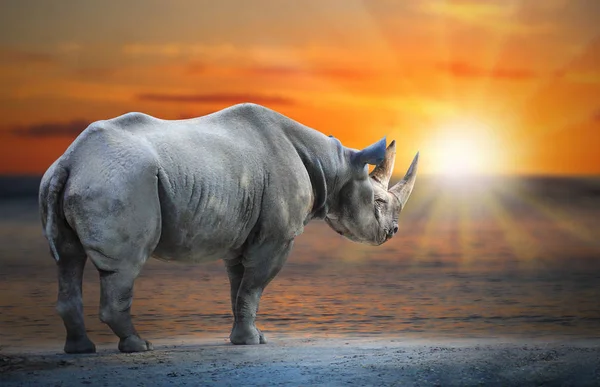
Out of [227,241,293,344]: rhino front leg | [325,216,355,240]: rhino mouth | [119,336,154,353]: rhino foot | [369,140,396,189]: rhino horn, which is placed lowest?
[119,336,154,353]: rhino foot

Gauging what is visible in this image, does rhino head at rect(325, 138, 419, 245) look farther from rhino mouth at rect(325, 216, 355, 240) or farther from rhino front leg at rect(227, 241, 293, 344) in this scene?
rhino front leg at rect(227, 241, 293, 344)

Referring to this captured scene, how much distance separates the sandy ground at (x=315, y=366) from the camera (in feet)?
27.6

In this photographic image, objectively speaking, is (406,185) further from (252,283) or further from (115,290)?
(115,290)

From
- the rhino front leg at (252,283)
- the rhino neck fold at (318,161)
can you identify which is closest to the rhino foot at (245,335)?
the rhino front leg at (252,283)

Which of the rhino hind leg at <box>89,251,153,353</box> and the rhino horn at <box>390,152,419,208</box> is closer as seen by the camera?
the rhino hind leg at <box>89,251,153,353</box>

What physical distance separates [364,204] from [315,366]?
305cm

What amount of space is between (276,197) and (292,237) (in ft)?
1.61

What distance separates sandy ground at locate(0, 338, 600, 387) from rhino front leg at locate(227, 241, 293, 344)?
0.96 feet

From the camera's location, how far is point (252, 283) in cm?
1056

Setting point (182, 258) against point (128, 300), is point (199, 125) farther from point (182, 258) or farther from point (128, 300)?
point (128, 300)

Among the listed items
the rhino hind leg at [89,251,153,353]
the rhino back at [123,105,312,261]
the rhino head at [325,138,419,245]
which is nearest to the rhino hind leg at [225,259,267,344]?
the rhino back at [123,105,312,261]

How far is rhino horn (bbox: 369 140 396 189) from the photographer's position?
39.5 ft

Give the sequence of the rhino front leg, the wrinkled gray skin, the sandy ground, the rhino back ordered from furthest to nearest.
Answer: the rhino front leg < the rhino back < the wrinkled gray skin < the sandy ground

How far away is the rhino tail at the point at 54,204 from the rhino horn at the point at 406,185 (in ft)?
13.9
